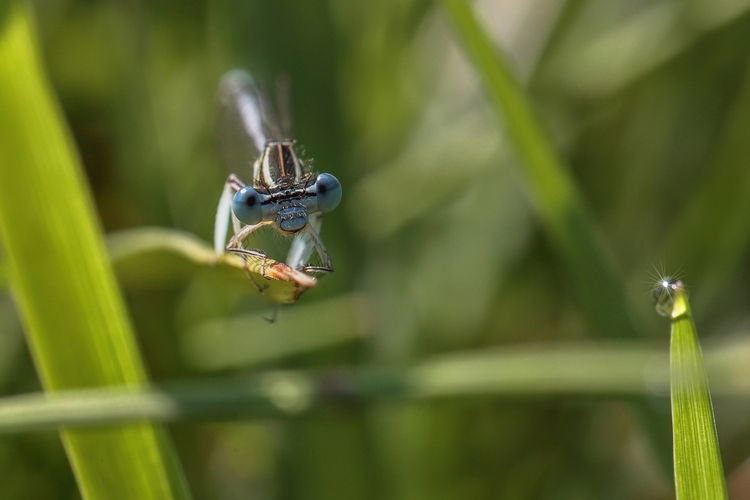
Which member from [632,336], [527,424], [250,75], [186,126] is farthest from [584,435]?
[186,126]

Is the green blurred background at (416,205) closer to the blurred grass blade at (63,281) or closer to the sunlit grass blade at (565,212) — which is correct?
the sunlit grass blade at (565,212)

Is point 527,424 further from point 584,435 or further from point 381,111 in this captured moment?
point 381,111

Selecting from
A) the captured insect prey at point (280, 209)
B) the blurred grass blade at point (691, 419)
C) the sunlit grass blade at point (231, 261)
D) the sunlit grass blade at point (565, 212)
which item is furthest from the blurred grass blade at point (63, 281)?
the sunlit grass blade at point (565, 212)

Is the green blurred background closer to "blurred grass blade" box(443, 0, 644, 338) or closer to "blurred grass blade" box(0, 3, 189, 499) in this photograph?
"blurred grass blade" box(443, 0, 644, 338)

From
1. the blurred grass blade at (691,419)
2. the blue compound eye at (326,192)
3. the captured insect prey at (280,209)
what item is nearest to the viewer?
the blurred grass blade at (691,419)

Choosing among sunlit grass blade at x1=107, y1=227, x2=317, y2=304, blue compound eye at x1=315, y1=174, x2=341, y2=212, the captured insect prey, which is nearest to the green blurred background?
sunlit grass blade at x1=107, y1=227, x2=317, y2=304
